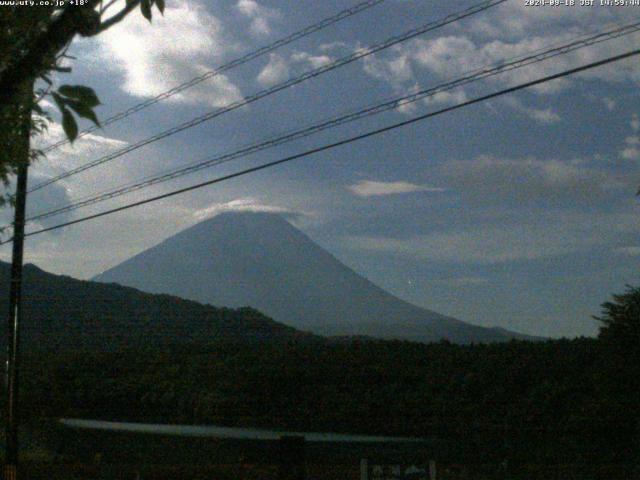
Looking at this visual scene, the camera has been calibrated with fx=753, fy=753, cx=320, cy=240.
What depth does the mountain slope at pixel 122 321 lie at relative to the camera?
38.6 metres

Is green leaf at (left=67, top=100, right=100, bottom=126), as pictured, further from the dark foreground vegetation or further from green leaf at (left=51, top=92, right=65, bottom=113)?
the dark foreground vegetation

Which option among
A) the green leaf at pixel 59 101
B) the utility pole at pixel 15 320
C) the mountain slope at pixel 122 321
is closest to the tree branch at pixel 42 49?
the green leaf at pixel 59 101

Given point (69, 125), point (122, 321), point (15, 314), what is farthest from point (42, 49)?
point (122, 321)

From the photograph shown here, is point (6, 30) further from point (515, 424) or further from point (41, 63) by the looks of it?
point (515, 424)

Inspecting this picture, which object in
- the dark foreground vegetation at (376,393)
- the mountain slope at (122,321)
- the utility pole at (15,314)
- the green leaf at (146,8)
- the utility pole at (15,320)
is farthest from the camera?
the mountain slope at (122,321)

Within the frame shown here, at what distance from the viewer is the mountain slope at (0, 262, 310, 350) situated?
38.6m

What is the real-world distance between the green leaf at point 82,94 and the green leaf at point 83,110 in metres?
0.02

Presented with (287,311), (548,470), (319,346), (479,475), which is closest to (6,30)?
(479,475)

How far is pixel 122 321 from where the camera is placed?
4256cm

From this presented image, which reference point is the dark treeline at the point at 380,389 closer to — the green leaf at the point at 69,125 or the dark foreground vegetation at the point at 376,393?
the dark foreground vegetation at the point at 376,393

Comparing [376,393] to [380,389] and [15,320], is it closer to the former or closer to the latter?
[380,389]

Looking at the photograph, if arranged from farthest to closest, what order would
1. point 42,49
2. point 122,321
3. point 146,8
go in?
point 122,321, point 146,8, point 42,49

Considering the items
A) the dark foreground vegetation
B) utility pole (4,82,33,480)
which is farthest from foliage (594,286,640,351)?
utility pole (4,82,33,480)

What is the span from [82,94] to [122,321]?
40.5 m
